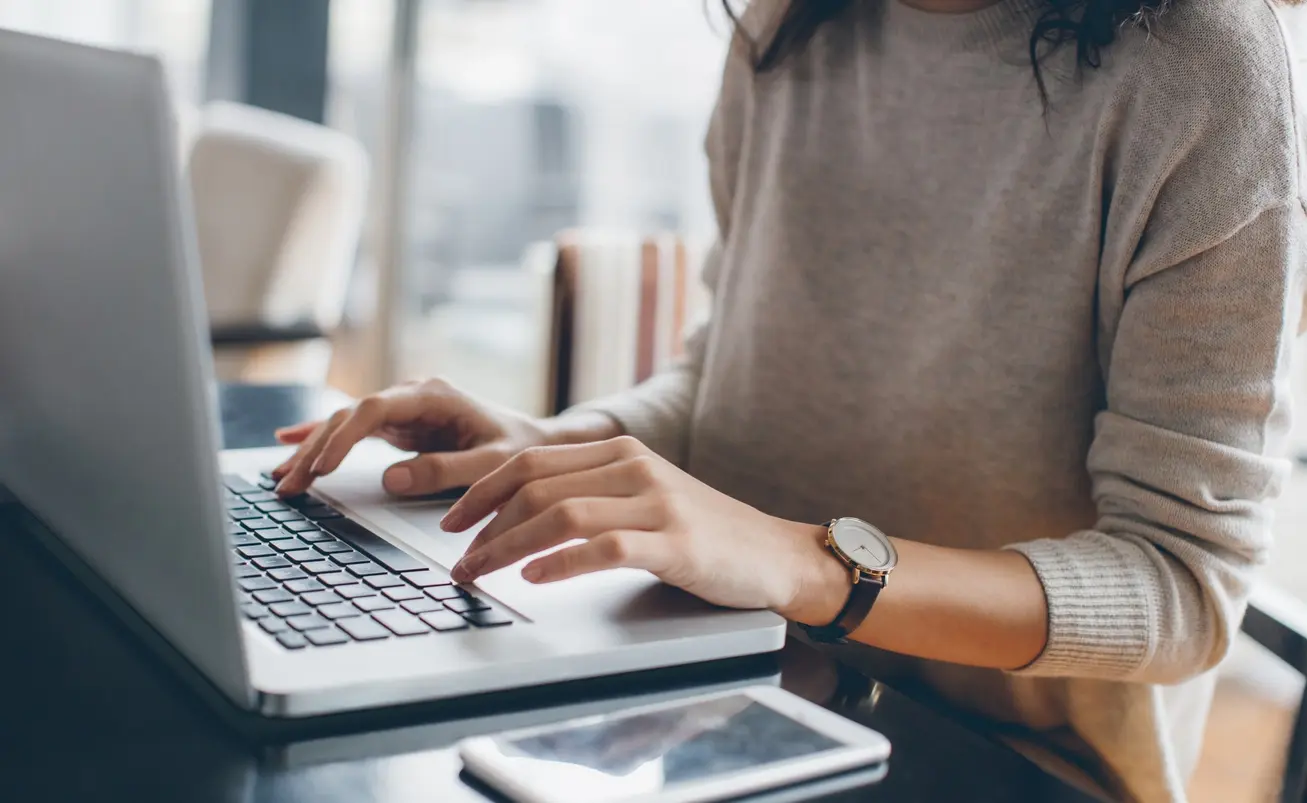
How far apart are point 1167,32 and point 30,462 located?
70 centimetres

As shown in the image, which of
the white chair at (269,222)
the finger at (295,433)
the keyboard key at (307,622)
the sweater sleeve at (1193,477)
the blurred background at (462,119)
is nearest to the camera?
the keyboard key at (307,622)

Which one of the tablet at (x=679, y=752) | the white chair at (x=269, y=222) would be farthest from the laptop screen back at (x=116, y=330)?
the white chair at (x=269, y=222)

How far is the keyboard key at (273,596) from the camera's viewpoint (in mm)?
557

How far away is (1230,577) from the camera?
77 cm

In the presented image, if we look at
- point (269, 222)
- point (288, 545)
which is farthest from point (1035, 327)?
point (269, 222)

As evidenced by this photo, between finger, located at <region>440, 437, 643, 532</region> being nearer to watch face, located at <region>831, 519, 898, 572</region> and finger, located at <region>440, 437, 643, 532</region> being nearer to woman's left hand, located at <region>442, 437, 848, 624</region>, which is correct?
woman's left hand, located at <region>442, 437, 848, 624</region>

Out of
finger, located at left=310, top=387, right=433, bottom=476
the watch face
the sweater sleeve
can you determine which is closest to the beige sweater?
the sweater sleeve

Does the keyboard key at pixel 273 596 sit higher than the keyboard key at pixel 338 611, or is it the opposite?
the keyboard key at pixel 338 611

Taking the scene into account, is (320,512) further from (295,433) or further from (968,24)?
(968,24)

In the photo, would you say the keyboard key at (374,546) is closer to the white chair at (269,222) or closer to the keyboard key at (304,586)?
the keyboard key at (304,586)

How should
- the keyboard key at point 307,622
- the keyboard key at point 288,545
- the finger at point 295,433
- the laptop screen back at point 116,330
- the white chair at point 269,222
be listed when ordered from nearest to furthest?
the laptop screen back at point 116,330 < the keyboard key at point 307,622 < the keyboard key at point 288,545 < the finger at point 295,433 < the white chair at point 269,222

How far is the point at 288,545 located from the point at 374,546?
0.14 ft

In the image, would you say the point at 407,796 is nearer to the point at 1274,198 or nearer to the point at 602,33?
the point at 1274,198

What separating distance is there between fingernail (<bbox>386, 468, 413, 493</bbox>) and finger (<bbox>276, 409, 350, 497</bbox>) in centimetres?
5
